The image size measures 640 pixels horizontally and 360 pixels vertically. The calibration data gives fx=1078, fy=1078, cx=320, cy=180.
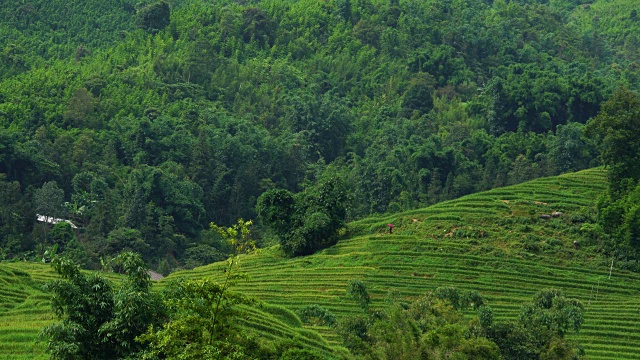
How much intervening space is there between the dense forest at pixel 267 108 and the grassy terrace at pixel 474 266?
2669mm

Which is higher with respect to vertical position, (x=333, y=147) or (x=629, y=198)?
(x=629, y=198)

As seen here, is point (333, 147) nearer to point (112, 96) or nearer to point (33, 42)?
point (112, 96)

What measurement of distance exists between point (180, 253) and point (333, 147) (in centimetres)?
1795

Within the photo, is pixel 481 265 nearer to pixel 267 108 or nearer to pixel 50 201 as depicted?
pixel 50 201

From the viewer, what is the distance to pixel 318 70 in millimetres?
79500

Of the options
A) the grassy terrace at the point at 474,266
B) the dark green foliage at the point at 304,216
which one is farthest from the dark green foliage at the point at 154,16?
the dark green foliage at the point at 304,216

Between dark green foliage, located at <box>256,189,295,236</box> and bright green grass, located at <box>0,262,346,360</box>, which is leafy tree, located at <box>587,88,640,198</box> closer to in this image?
dark green foliage, located at <box>256,189,295,236</box>

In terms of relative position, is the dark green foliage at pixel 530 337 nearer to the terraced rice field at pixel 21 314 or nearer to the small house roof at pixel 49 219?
the terraced rice field at pixel 21 314

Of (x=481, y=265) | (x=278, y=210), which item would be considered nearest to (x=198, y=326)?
(x=481, y=265)

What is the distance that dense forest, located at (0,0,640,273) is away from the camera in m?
56.8

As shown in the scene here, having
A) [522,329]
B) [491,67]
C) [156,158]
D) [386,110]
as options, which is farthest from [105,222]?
[491,67]

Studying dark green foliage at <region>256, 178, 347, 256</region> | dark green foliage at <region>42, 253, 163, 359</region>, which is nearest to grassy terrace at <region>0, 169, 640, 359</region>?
dark green foliage at <region>256, 178, 347, 256</region>

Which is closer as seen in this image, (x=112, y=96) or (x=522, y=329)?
(x=522, y=329)

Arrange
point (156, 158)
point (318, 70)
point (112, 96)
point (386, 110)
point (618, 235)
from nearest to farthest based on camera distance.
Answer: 1. point (618, 235)
2. point (156, 158)
3. point (112, 96)
4. point (386, 110)
5. point (318, 70)
